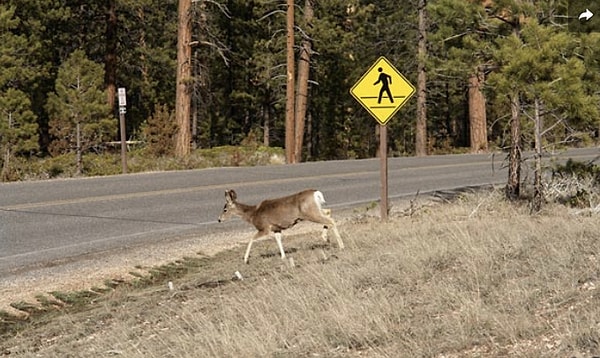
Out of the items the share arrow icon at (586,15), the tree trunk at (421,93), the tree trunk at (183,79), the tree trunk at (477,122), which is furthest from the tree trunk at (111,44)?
the share arrow icon at (586,15)

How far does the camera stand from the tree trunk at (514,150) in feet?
41.9

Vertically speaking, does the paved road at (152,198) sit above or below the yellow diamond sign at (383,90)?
below

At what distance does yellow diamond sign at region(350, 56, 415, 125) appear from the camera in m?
11.9

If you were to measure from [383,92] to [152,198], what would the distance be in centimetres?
608

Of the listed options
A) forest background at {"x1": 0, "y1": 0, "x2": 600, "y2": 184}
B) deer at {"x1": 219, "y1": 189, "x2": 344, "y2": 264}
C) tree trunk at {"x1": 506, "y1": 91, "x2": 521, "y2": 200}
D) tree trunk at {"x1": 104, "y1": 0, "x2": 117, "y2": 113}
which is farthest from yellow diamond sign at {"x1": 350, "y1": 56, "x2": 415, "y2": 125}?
tree trunk at {"x1": 104, "y1": 0, "x2": 117, "y2": 113}

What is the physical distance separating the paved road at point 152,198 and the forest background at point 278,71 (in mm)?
2111

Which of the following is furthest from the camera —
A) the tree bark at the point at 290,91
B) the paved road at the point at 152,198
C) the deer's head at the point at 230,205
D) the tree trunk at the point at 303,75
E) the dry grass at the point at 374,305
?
the tree trunk at the point at 303,75

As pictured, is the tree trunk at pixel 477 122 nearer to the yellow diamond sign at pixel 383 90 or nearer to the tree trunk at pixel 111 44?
the tree trunk at pixel 111 44

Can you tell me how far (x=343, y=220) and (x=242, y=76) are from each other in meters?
34.9

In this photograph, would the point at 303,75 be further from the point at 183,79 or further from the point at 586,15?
the point at 586,15

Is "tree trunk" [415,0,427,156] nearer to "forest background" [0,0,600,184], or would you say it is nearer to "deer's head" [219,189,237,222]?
"forest background" [0,0,600,184]

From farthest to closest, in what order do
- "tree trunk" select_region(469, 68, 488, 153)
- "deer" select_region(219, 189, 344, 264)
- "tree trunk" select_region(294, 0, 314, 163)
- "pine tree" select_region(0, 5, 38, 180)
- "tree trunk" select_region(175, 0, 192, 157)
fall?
"tree trunk" select_region(469, 68, 488, 153) → "tree trunk" select_region(294, 0, 314, 163) → "tree trunk" select_region(175, 0, 192, 157) → "pine tree" select_region(0, 5, 38, 180) → "deer" select_region(219, 189, 344, 264)

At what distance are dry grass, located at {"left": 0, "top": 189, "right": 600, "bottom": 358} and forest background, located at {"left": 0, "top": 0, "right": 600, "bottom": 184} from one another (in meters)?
3.17

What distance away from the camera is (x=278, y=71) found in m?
39.7
